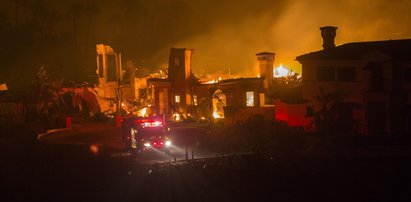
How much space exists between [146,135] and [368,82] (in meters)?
14.6

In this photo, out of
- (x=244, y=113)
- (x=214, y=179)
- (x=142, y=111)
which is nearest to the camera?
(x=214, y=179)

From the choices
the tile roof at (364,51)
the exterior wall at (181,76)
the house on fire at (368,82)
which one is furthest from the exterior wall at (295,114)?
the exterior wall at (181,76)

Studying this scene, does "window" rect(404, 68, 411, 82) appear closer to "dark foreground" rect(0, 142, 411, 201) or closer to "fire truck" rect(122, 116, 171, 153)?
"dark foreground" rect(0, 142, 411, 201)

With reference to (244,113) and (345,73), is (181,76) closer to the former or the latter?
(244,113)

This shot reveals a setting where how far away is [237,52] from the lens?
77938mm

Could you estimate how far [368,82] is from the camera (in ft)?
104

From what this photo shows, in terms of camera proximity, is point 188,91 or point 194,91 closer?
point 188,91

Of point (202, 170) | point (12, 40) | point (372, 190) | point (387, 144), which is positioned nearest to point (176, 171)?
point (202, 170)

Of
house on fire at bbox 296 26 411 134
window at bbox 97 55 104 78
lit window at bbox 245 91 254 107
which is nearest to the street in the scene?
house on fire at bbox 296 26 411 134

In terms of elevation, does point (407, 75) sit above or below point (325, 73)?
below

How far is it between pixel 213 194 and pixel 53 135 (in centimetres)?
2613

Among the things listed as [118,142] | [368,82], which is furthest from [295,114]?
[118,142]

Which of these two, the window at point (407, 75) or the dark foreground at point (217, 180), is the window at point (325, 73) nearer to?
the window at point (407, 75)

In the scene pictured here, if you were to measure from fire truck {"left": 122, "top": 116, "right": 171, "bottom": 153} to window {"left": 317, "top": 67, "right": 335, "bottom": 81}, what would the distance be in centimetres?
1230
